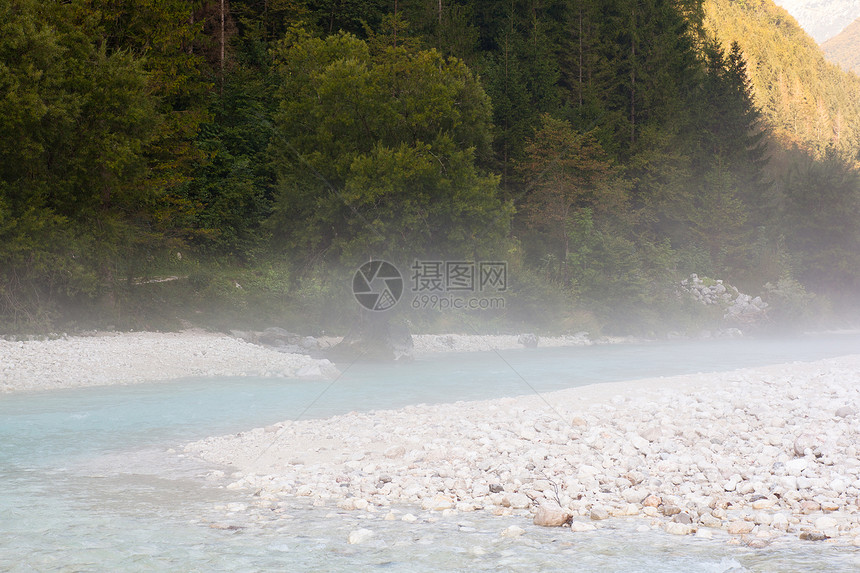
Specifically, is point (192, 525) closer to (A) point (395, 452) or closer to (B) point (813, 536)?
(A) point (395, 452)

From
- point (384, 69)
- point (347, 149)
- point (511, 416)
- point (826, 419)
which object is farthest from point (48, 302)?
point (826, 419)

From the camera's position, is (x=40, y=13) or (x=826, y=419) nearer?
(x=826, y=419)

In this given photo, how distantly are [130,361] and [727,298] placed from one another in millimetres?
37699

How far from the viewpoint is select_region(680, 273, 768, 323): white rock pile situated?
45.0m

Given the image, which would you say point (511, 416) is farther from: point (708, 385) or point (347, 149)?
point (347, 149)

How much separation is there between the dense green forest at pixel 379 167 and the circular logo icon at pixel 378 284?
489 millimetres

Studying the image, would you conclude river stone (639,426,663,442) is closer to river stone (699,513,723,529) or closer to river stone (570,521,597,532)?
river stone (699,513,723,529)

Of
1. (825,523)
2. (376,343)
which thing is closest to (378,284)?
(376,343)

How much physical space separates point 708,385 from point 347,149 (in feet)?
50.6

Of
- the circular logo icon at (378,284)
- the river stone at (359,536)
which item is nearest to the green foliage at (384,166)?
the circular logo icon at (378,284)

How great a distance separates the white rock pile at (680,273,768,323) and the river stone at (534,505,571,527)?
1599 inches

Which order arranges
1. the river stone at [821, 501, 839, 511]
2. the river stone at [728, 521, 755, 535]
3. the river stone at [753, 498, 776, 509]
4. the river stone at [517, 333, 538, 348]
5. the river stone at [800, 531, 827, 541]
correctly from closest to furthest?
the river stone at [800, 531, 827, 541], the river stone at [728, 521, 755, 535], the river stone at [821, 501, 839, 511], the river stone at [753, 498, 776, 509], the river stone at [517, 333, 538, 348]

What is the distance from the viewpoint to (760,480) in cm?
838

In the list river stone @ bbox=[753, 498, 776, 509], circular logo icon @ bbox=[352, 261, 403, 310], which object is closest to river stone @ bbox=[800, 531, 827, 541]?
river stone @ bbox=[753, 498, 776, 509]
